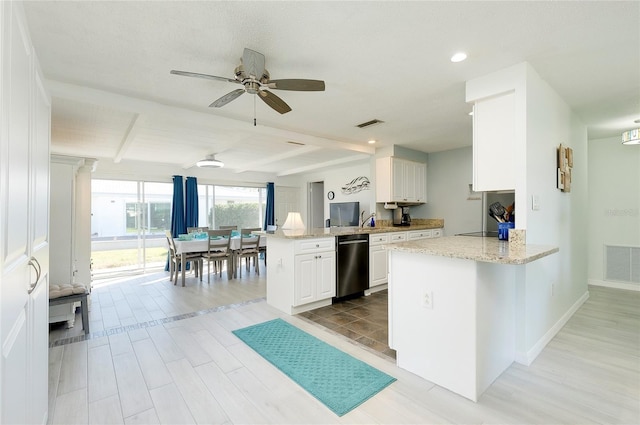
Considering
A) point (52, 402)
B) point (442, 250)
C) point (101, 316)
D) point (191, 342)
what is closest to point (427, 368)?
point (442, 250)

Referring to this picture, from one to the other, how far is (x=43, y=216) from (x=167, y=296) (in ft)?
9.88

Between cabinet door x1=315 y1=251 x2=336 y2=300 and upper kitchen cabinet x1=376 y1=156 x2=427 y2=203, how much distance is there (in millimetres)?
1809

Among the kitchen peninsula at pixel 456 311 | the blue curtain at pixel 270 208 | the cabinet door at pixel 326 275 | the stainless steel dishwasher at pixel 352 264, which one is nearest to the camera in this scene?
the kitchen peninsula at pixel 456 311

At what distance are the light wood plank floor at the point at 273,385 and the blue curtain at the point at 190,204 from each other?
3.77 meters

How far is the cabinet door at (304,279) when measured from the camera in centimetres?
343

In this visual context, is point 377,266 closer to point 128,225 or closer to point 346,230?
point 346,230

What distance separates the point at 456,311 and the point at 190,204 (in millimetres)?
6221

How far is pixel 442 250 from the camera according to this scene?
2.00 m

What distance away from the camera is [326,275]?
373 cm

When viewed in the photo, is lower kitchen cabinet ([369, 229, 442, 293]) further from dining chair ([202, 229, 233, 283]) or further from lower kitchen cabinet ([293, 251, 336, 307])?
dining chair ([202, 229, 233, 283])

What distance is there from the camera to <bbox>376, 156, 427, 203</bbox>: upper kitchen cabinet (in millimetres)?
4988

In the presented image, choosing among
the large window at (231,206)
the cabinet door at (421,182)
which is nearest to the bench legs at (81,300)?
the large window at (231,206)

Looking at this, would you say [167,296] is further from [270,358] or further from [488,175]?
[488,175]

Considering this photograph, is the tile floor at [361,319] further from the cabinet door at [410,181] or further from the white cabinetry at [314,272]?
the cabinet door at [410,181]
